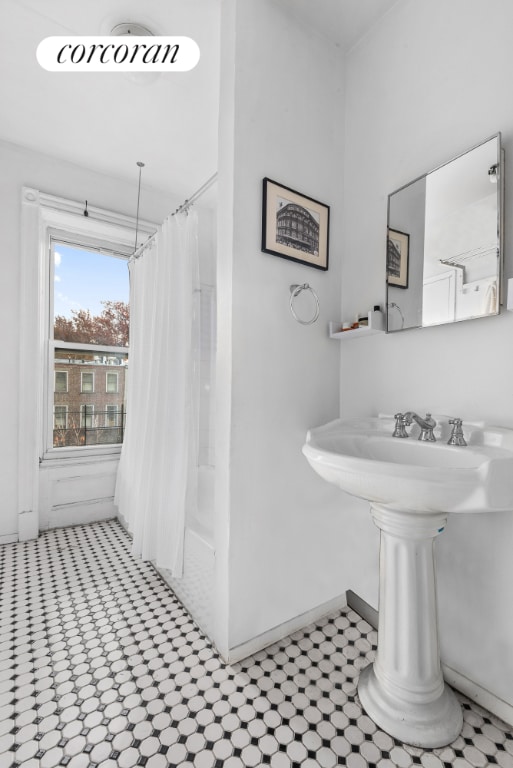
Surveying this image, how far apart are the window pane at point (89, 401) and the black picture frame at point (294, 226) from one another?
5.89 feet

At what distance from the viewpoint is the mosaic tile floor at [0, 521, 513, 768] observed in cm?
99

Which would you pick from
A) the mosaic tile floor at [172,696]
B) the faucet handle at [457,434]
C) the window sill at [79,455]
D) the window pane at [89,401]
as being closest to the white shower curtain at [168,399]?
the mosaic tile floor at [172,696]

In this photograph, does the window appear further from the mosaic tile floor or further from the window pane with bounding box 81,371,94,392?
the mosaic tile floor

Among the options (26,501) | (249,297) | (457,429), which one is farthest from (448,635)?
(26,501)

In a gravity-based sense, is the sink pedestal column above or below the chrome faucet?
below

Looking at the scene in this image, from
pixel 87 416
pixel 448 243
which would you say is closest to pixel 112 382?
pixel 87 416

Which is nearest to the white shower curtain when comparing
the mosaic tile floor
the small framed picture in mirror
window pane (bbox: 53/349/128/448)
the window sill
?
the mosaic tile floor

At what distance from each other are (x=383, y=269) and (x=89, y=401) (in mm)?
2215

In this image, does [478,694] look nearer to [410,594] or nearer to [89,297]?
[410,594]

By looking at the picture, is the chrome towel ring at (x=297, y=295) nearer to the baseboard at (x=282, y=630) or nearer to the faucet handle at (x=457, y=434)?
the faucet handle at (x=457, y=434)

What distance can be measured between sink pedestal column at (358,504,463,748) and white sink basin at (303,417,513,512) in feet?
0.55

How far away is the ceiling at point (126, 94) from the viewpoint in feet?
4.76

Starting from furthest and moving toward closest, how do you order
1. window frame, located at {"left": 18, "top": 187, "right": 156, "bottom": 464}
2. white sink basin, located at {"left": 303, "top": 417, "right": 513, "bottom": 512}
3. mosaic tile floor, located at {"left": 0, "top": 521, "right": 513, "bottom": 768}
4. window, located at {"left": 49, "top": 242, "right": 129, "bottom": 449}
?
window, located at {"left": 49, "top": 242, "right": 129, "bottom": 449} → window frame, located at {"left": 18, "top": 187, "right": 156, "bottom": 464} → mosaic tile floor, located at {"left": 0, "top": 521, "right": 513, "bottom": 768} → white sink basin, located at {"left": 303, "top": 417, "right": 513, "bottom": 512}

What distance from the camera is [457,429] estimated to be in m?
1.08
